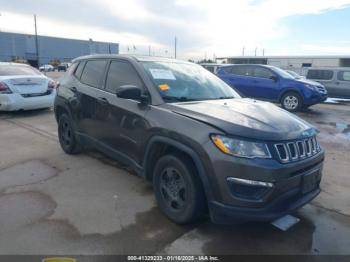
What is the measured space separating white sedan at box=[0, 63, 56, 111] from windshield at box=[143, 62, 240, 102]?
5825 millimetres

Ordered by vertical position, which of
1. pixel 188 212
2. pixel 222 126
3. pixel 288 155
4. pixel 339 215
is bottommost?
pixel 339 215

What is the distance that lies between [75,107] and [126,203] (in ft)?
6.75

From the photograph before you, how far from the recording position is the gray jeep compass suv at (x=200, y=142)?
8.39 ft

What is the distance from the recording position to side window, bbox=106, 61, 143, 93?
3746mm

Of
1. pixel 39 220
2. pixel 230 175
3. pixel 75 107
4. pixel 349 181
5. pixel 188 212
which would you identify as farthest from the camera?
pixel 75 107

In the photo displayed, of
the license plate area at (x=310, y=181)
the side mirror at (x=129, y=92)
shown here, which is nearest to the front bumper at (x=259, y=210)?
the license plate area at (x=310, y=181)

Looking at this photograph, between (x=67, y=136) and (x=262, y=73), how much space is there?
8.66 m

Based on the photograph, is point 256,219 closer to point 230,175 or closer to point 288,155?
point 230,175

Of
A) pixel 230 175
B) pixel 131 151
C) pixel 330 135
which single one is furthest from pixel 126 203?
pixel 330 135

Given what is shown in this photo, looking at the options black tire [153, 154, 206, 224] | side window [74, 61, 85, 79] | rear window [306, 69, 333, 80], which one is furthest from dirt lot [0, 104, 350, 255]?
rear window [306, 69, 333, 80]

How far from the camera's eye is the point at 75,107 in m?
4.86

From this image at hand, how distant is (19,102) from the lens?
8227 mm

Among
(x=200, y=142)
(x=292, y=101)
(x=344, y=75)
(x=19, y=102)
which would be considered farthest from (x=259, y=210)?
(x=344, y=75)

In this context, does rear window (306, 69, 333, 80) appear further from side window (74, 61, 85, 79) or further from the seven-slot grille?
the seven-slot grille
